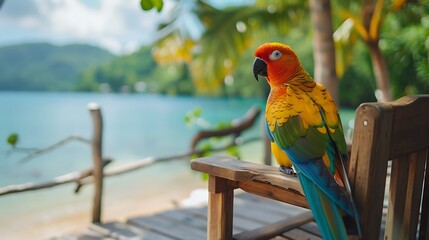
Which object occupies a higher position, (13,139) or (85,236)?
(13,139)

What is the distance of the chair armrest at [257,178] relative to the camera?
4.55 ft

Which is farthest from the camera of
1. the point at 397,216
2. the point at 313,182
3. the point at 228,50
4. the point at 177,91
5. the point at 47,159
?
the point at 177,91

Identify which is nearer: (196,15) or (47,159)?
(196,15)

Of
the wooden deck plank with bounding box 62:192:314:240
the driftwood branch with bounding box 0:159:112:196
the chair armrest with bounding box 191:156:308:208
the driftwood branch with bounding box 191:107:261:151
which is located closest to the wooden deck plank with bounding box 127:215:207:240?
the wooden deck plank with bounding box 62:192:314:240

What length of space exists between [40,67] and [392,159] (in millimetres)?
31288

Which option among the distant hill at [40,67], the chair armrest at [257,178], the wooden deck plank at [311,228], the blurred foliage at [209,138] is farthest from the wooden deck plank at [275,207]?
the distant hill at [40,67]

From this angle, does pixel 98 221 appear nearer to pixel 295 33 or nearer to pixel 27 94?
pixel 295 33

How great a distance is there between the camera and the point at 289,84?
5.09 feet

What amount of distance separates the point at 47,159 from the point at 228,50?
761cm

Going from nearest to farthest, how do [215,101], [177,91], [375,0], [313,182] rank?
[313,182] → [375,0] → [177,91] → [215,101]

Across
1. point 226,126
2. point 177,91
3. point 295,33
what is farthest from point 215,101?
point 226,126

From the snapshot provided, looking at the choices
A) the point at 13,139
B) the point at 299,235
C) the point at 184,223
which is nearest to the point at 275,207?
the point at 184,223

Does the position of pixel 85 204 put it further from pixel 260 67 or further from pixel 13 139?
pixel 260 67

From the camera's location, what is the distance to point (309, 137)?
136 cm
